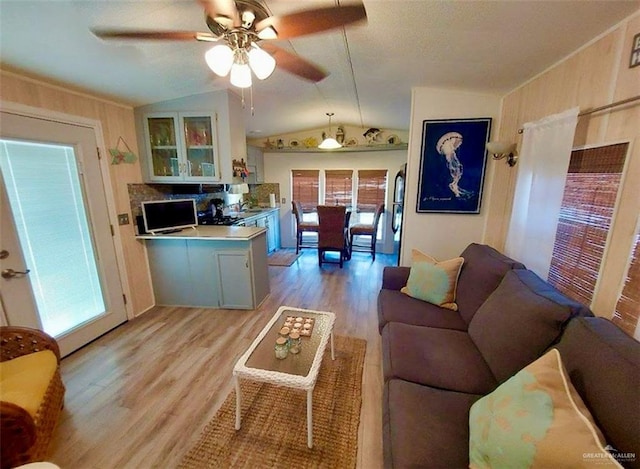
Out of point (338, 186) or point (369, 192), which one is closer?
point (369, 192)

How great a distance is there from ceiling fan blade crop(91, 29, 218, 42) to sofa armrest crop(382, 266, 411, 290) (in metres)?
2.20

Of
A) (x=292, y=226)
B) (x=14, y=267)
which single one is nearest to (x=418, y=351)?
(x=14, y=267)

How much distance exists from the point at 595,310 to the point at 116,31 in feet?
9.47

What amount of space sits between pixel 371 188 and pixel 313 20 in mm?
4276

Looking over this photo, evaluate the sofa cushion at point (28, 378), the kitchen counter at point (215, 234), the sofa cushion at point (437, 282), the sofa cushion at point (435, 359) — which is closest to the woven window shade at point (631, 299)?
the sofa cushion at point (435, 359)

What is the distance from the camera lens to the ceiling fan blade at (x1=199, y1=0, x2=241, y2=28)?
1080 mm

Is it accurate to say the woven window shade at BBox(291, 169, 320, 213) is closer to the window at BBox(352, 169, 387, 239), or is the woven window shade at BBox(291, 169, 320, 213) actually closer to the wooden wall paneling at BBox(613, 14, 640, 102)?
the window at BBox(352, 169, 387, 239)

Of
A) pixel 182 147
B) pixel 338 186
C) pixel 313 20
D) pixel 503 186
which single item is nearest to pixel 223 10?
pixel 313 20

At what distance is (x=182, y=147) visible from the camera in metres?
2.84

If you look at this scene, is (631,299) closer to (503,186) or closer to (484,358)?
(484,358)

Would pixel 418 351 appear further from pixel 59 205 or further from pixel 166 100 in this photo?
pixel 166 100

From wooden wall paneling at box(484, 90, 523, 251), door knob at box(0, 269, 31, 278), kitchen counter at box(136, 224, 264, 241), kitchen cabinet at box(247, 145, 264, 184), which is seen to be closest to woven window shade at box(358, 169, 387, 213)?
kitchen cabinet at box(247, 145, 264, 184)

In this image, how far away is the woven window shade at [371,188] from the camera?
520 cm

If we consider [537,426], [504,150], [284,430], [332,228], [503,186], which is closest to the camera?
[537,426]
